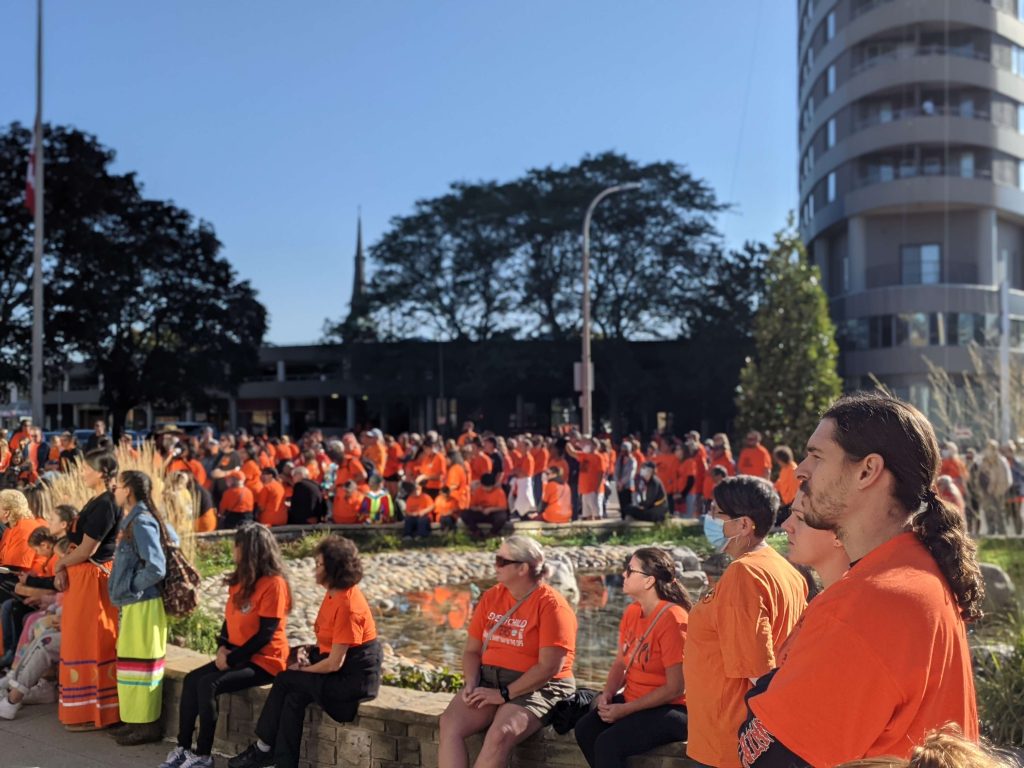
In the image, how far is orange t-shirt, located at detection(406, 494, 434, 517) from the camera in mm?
14609

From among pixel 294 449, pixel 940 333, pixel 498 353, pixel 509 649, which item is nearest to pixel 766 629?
pixel 509 649

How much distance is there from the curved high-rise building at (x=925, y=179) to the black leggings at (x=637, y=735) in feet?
132

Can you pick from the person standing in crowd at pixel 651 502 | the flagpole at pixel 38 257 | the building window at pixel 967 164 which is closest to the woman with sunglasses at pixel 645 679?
the person standing in crowd at pixel 651 502

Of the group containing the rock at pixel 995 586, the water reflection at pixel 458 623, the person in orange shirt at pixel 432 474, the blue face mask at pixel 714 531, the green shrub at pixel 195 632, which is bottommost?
the water reflection at pixel 458 623

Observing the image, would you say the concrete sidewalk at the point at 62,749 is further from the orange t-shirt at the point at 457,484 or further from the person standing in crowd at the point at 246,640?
the orange t-shirt at the point at 457,484

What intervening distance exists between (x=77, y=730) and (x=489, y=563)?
7588 millimetres

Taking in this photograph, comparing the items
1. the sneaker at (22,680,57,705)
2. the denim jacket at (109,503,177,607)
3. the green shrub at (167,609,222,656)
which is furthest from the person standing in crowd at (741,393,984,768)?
the green shrub at (167,609,222,656)

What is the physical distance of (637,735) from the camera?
4.27 m

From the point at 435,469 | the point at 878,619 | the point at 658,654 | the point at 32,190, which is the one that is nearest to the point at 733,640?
the point at 658,654

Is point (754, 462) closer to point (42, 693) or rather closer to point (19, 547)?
point (19, 547)

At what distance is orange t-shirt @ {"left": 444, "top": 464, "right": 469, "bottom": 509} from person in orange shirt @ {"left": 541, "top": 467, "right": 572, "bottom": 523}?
4.17 ft

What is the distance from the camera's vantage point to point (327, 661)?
526 centimetres

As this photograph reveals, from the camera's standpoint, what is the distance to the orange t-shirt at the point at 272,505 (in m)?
14.7

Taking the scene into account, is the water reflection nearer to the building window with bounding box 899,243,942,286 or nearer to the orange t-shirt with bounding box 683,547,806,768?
the orange t-shirt with bounding box 683,547,806,768
